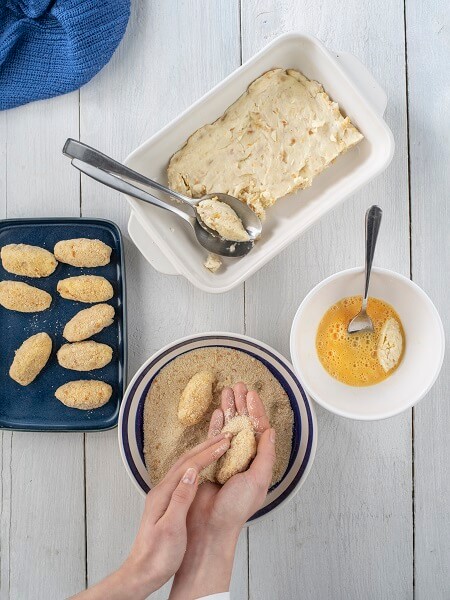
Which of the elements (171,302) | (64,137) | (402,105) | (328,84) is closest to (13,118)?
(64,137)

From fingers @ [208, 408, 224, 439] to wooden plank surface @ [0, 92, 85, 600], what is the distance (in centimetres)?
24

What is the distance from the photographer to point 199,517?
85 centimetres

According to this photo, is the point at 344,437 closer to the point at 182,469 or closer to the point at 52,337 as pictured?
the point at 182,469

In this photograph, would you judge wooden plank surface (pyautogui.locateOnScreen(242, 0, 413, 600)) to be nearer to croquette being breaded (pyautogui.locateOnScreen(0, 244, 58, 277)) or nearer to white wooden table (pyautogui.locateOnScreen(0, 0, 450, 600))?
white wooden table (pyautogui.locateOnScreen(0, 0, 450, 600))

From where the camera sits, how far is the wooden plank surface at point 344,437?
37.8 inches

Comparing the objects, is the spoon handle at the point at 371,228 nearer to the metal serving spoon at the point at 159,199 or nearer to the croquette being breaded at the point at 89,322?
the metal serving spoon at the point at 159,199

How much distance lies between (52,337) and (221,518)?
39 centimetres

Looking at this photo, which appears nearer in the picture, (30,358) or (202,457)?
(202,457)

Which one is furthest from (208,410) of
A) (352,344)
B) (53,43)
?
(53,43)

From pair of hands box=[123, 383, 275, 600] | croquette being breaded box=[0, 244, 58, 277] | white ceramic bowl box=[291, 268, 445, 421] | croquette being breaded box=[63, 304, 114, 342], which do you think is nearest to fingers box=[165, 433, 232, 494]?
pair of hands box=[123, 383, 275, 600]

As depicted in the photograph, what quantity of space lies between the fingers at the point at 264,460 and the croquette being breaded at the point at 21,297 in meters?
0.40

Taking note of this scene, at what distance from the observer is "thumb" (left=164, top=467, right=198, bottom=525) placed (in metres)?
0.79

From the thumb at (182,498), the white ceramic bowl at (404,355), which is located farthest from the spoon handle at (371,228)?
the thumb at (182,498)

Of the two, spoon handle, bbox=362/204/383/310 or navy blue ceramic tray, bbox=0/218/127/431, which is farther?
navy blue ceramic tray, bbox=0/218/127/431
